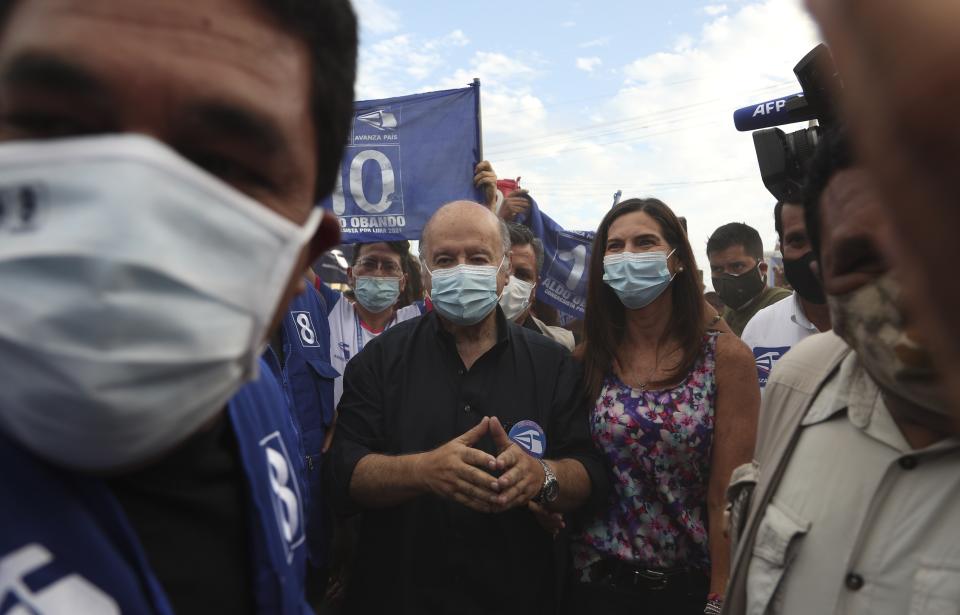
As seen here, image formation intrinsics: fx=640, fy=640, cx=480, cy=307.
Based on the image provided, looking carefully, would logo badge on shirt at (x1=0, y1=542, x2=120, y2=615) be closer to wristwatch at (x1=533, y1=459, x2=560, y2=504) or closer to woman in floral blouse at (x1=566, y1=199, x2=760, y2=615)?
wristwatch at (x1=533, y1=459, x2=560, y2=504)

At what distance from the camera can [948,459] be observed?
→ 1.32 meters

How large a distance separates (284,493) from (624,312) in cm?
213

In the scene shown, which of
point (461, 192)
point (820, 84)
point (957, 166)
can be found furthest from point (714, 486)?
point (461, 192)

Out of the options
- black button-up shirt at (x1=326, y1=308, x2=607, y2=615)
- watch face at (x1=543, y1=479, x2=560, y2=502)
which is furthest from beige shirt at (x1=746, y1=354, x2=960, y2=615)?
black button-up shirt at (x1=326, y1=308, x2=607, y2=615)

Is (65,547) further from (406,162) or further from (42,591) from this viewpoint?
(406,162)

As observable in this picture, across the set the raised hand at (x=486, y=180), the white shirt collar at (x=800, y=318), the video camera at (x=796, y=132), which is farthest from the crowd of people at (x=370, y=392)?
the raised hand at (x=486, y=180)

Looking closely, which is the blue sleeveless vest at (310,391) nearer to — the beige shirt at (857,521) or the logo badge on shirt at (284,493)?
→ the logo badge on shirt at (284,493)

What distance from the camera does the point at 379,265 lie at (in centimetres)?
507

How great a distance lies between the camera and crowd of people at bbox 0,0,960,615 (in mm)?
734

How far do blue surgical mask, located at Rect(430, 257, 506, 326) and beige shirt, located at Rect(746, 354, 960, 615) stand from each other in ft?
5.22

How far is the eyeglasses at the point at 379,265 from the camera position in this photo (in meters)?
5.03

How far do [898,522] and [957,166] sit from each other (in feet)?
4.64

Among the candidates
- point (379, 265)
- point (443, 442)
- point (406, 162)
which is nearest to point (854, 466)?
point (443, 442)

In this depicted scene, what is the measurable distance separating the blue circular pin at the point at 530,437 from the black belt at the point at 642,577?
536 millimetres
